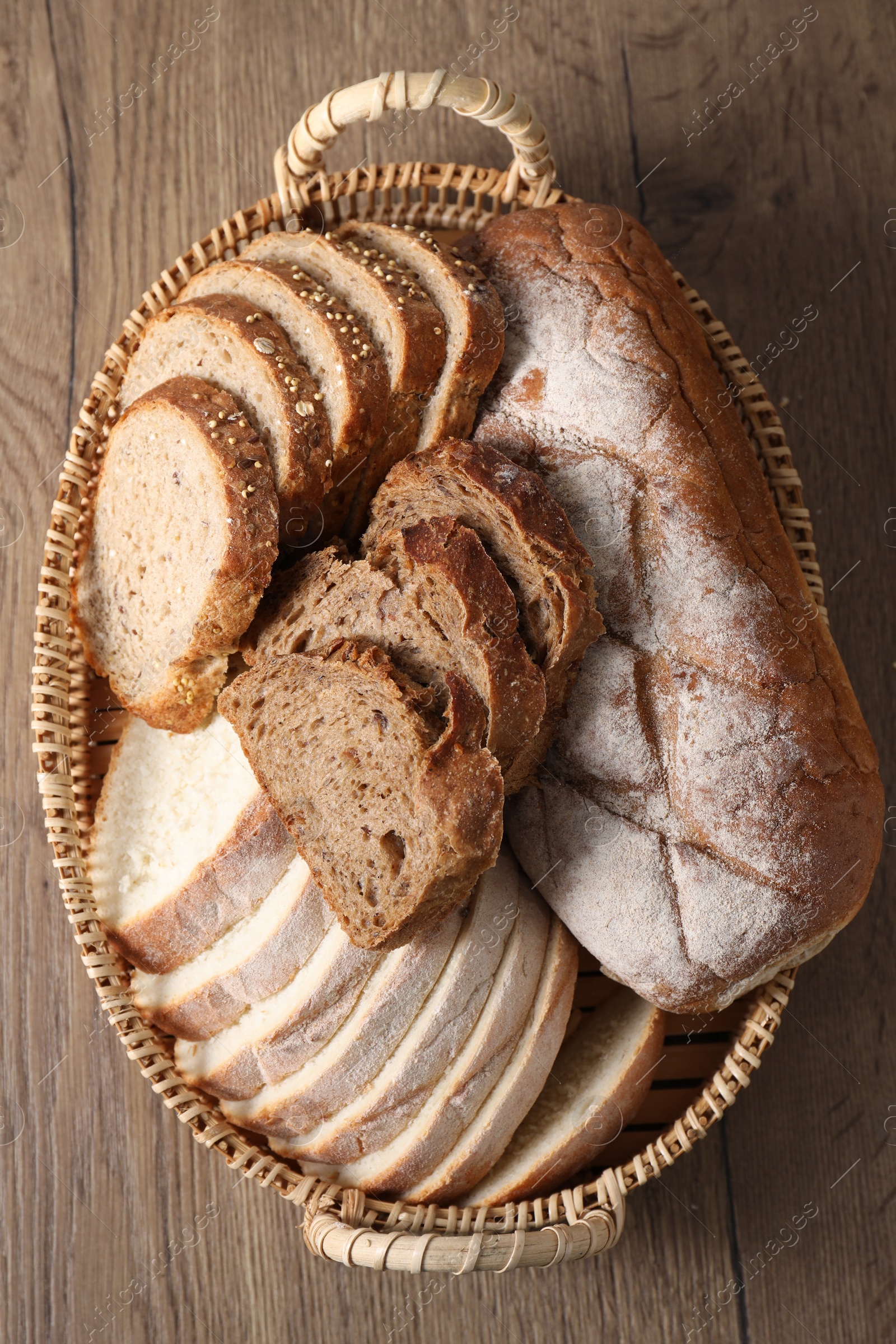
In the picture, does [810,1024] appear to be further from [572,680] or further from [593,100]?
[593,100]

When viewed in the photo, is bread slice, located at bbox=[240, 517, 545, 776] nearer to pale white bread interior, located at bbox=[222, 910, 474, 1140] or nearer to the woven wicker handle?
pale white bread interior, located at bbox=[222, 910, 474, 1140]

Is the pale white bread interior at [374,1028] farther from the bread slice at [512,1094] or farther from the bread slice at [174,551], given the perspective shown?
the bread slice at [174,551]

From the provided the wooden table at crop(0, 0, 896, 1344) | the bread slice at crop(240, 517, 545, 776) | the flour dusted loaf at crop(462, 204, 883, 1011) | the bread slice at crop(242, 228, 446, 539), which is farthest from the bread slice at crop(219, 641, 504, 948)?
the wooden table at crop(0, 0, 896, 1344)

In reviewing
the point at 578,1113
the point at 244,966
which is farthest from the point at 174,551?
the point at 578,1113

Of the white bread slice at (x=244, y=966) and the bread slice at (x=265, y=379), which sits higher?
the bread slice at (x=265, y=379)

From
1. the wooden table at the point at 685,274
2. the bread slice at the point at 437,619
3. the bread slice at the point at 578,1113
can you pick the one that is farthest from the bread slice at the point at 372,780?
the wooden table at the point at 685,274

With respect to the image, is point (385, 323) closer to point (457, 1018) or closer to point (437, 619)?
point (437, 619)

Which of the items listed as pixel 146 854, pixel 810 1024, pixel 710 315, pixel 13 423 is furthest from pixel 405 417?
pixel 810 1024
